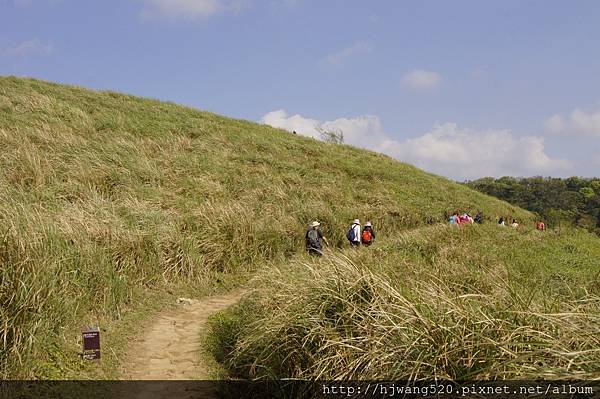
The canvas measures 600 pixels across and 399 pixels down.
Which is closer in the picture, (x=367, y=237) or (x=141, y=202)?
(x=141, y=202)

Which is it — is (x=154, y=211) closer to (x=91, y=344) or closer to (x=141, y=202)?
(x=141, y=202)

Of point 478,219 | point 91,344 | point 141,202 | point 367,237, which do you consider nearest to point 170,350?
point 91,344

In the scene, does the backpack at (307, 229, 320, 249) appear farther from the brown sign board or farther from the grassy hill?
the brown sign board

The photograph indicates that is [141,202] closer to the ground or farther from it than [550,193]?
closer to the ground

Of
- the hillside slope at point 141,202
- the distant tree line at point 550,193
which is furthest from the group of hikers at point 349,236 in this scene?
the distant tree line at point 550,193

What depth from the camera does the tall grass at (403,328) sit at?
3750mm

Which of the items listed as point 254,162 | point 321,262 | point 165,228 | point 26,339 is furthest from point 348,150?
point 26,339

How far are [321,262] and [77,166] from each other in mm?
10387

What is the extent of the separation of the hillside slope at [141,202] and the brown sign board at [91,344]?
0.16 meters

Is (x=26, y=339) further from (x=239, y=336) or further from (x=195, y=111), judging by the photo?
(x=195, y=111)

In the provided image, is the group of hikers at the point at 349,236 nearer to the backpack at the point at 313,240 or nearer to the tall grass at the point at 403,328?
the backpack at the point at 313,240

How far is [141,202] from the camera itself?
12.2 m

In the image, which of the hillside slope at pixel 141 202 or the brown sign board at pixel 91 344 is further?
the brown sign board at pixel 91 344

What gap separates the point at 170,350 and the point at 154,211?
505 centimetres
